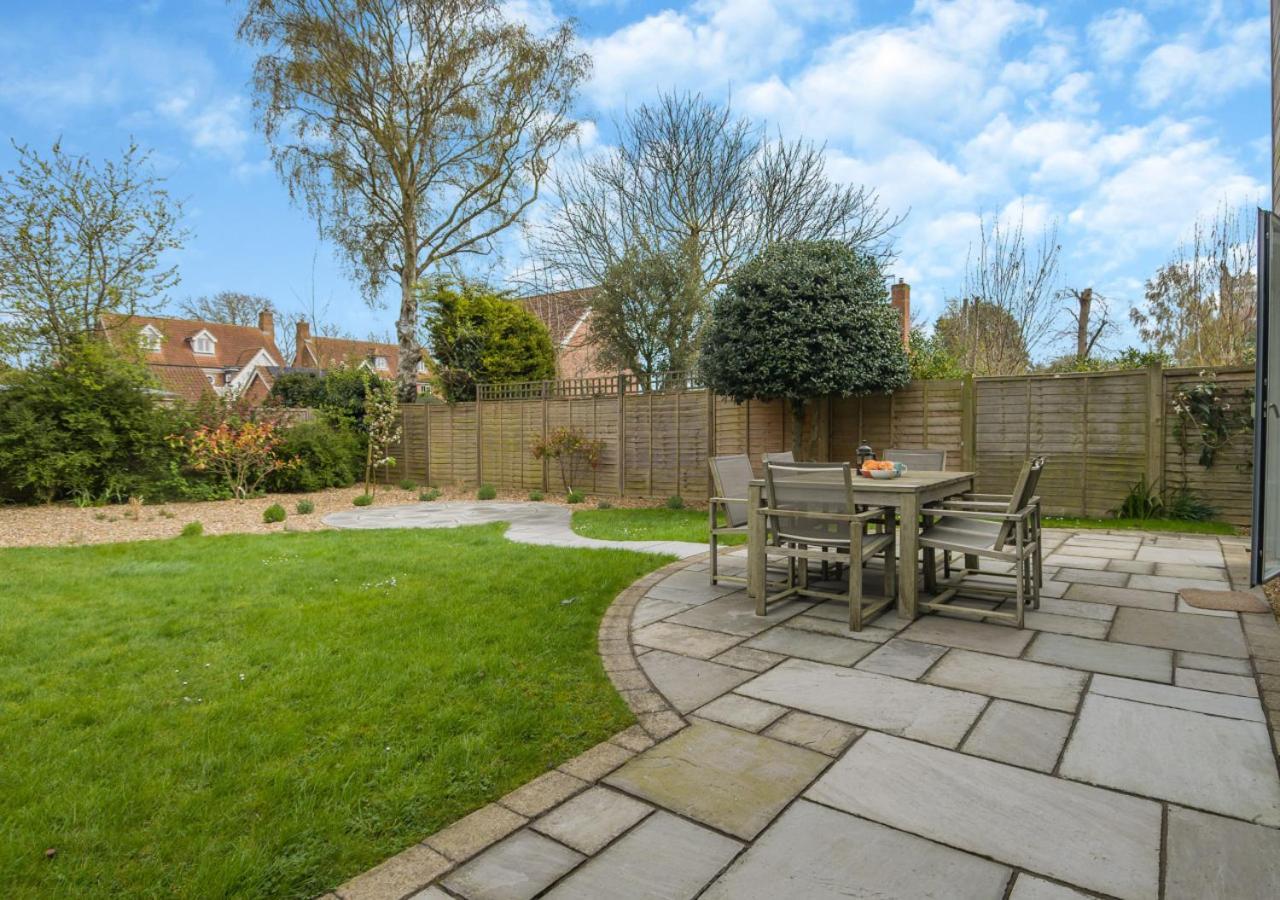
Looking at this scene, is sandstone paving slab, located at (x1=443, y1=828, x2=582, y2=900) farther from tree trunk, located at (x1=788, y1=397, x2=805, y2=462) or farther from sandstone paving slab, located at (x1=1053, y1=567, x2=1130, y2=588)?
tree trunk, located at (x1=788, y1=397, x2=805, y2=462)

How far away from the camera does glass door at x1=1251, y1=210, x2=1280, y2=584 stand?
12.4 feet

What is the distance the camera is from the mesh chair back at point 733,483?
456cm

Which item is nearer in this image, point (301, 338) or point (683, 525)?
point (683, 525)

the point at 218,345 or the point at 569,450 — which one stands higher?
the point at 218,345

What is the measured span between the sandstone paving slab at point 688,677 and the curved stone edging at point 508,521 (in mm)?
2559

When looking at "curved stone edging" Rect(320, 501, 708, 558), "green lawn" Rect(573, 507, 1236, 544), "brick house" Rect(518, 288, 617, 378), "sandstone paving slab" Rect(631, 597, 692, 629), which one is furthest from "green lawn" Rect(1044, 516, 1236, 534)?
"brick house" Rect(518, 288, 617, 378)

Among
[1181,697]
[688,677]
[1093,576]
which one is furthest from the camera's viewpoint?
[1093,576]

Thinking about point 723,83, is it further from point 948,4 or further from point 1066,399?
point 1066,399

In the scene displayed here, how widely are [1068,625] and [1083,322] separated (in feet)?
42.6

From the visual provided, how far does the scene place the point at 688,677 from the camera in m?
2.89

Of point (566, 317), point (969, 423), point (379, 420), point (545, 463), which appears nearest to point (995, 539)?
point (969, 423)

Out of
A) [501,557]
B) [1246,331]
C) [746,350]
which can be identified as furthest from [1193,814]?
[1246,331]

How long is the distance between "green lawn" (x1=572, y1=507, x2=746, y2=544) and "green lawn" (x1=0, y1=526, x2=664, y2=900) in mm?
2002

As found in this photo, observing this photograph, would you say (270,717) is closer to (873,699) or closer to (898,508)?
(873,699)
